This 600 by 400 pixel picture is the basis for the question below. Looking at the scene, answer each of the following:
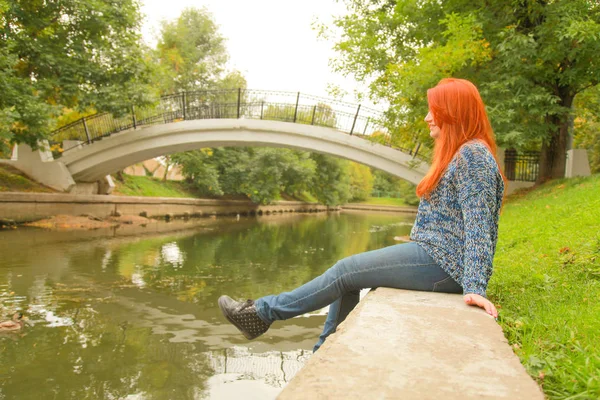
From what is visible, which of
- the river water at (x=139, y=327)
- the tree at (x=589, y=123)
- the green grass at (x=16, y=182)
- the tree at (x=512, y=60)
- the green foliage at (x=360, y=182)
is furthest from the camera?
the green foliage at (x=360, y=182)

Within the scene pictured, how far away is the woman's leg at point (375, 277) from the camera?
2441 mm

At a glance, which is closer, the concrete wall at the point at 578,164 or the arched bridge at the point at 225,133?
the concrete wall at the point at 578,164

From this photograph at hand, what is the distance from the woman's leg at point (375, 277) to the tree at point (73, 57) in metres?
11.1

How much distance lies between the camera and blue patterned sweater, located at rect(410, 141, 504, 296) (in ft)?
7.38

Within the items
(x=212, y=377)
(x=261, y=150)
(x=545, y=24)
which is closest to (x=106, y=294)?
(x=212, y=377)

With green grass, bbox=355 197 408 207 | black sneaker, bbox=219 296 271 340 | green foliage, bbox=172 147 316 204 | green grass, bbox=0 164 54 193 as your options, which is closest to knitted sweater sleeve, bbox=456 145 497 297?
black sneaker, bbox=219 296 271 340

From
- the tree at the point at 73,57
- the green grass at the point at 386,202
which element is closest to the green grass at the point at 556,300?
the tree at the point at 73,57

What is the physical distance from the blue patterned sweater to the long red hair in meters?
0.05

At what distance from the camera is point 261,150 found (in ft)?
88.5

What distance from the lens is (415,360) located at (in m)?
1.53

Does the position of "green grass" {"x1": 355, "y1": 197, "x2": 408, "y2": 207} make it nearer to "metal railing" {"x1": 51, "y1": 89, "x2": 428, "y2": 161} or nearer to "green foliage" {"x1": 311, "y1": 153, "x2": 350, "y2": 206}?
"green foliage" {"x1": 311, "y1": 153, "x2": 350, "y2": 206}

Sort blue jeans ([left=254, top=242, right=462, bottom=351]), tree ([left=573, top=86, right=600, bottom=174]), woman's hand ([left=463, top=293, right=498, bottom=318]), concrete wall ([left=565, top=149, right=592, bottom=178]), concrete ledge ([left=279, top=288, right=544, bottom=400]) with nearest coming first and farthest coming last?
concrete ledge ([left=279, top=288, right=544, bottom=400]) < woman's hand ([left=463, top=293, right=498, bottom=318]) < blue jeans ([left=254, top=242, right=462, bottom=351]) < concrete wall ([left=565, top=149, right=592, bottom=178]) < tree ([left=573, top=86, right=600, bottom=174])

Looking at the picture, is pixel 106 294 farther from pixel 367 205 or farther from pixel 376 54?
pixel 367 205

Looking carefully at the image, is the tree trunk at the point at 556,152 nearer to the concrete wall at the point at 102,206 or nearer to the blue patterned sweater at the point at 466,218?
the blue patterned sweater at the point at 466,218
